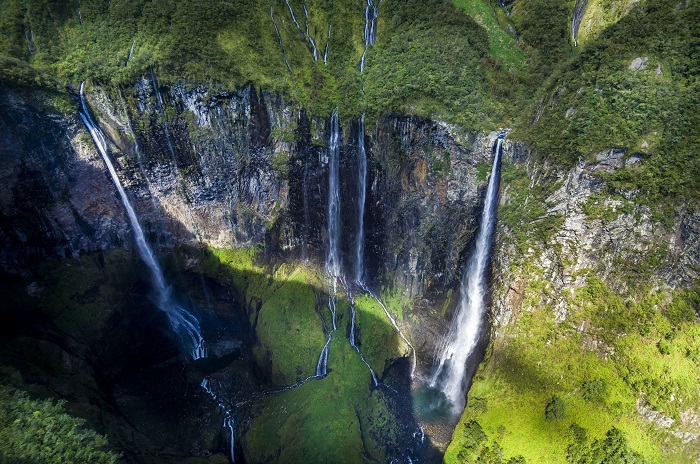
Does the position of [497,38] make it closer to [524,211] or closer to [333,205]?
[524,211]

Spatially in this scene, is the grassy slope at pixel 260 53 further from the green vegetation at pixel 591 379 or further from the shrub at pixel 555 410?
the shrub at pixel 555 410

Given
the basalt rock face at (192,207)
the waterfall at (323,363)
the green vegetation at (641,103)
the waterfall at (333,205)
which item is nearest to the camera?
the green vegetation at (641,103)

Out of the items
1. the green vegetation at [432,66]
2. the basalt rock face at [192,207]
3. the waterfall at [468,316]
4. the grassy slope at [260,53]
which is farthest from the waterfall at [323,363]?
the green vegetation at [432,66]

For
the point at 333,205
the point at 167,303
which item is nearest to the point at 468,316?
the point at 333,205

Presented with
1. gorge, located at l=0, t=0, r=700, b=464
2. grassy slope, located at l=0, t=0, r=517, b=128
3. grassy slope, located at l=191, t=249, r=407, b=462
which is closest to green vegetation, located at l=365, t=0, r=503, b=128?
grassy slope, located at l=0, t=0, r=517, b=128

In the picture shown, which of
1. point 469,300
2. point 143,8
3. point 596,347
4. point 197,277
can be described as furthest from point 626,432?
point 143,8

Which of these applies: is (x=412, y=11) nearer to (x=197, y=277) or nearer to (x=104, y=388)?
(x=197, y=277)
